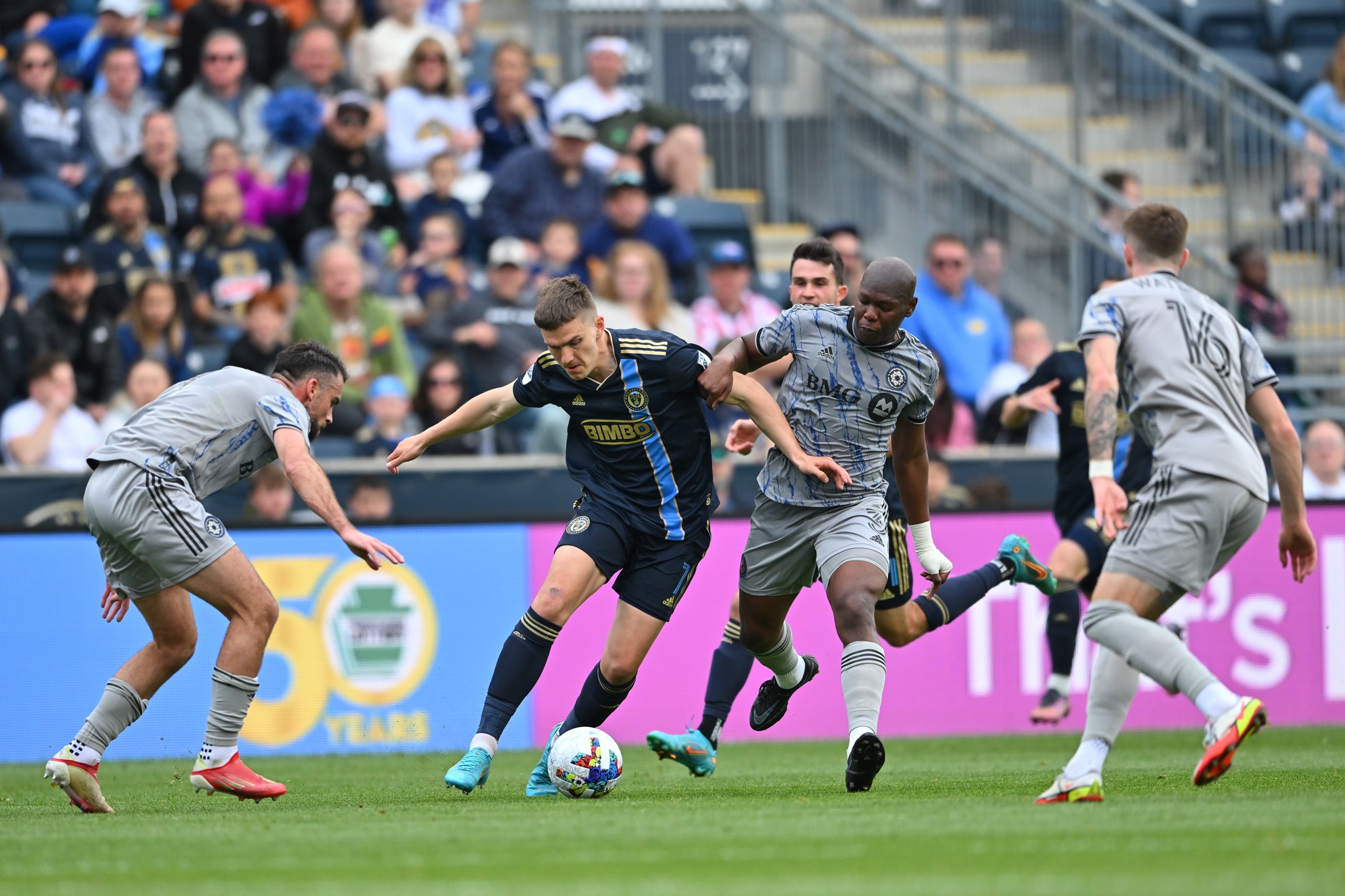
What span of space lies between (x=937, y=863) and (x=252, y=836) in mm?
2465

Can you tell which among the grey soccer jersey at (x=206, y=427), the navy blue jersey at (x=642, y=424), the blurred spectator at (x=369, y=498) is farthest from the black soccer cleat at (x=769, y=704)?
the blurred spectator at (x=369, y=498)

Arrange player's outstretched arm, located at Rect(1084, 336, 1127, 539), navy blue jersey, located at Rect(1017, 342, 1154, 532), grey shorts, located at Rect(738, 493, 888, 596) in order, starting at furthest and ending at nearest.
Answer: navy blue jersey, located at Rect(1017, 342, 1154, 532)
grey shorts, located at Rect(738, 493, 888, 596)
player's outstretched arm, located at Rect(1084, 336, 1127, 539)

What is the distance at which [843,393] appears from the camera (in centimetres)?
766

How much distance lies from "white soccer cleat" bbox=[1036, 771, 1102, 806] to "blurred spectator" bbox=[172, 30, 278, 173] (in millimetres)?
10456

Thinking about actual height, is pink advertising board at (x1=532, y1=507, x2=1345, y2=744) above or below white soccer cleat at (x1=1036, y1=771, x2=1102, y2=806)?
below

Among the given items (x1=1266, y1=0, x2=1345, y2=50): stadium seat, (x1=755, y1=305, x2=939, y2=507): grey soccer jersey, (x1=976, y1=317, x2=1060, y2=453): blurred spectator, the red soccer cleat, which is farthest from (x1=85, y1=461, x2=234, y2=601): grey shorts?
(x1=1266, y1=0, x2=1345, y2=50): stadium seat

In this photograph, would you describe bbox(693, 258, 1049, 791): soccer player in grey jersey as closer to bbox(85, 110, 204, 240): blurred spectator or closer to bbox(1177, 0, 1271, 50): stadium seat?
bbox(85, 110, 204, 240): blurred spectator

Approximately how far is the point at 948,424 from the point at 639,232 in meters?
3.12

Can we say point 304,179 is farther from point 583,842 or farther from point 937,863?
point 937,863

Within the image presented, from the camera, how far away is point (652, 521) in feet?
25.2

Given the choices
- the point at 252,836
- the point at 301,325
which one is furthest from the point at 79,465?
the point at 252,836

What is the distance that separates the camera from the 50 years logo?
11.2 m

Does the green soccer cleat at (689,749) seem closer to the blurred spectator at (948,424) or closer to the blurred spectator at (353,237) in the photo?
the blurred spectator at (948,424)

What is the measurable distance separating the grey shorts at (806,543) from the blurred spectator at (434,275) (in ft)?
21.6
